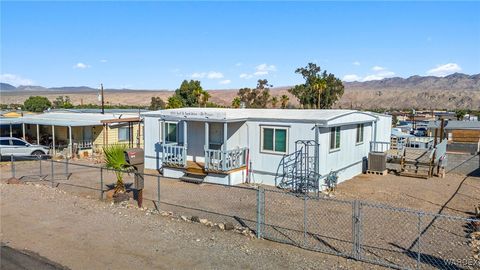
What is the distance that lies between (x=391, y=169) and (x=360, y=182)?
348 cm

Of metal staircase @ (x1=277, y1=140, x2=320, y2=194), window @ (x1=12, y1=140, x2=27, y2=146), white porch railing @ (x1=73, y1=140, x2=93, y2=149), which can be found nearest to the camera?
metal staircase @ (x1=277, y1=140, x2=320, y2=194)

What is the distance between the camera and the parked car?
2348 cm

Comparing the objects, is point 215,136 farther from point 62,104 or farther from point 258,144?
point 62,104

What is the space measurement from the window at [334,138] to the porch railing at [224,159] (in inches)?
145

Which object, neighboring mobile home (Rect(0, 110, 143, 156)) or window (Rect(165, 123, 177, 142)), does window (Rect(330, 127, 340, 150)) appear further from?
neighboring mobile home (Rect(0, 110, 143, 156))

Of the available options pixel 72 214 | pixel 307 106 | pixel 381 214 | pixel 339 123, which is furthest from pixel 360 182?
pixel 307 106

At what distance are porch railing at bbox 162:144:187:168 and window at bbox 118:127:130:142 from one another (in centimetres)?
1076

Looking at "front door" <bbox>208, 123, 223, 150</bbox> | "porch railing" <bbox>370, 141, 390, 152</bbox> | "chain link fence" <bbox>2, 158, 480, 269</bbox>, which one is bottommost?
"chain link fence" <bbox>2, 158, 480, 269</bbox>

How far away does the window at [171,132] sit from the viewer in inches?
774

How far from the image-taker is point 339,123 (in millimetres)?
17031

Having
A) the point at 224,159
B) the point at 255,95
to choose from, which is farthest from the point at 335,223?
the point at 255,95

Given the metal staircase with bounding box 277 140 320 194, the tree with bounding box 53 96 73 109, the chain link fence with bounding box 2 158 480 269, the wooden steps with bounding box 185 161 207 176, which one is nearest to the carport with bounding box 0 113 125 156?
the chain link fence with bounding box 2 158 480 269

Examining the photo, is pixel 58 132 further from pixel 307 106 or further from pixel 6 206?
pixel 307 106

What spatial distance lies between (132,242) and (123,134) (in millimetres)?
20420
